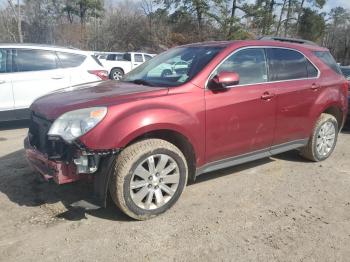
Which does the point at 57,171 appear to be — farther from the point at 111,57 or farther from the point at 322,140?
the point at 111,57

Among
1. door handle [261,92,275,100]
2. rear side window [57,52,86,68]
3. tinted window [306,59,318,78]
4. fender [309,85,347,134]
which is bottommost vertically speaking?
fender [309,85,347,134]

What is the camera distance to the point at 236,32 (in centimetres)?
3662

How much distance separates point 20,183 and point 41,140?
1063 millimetres

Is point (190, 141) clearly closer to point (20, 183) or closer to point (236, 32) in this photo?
point (20, 183)

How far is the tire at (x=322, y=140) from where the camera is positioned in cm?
530

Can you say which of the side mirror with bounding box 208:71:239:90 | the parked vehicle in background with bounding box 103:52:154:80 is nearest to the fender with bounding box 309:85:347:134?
the side mirror with bounding box 208:71:239:90

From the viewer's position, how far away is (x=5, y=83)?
7.04 metres

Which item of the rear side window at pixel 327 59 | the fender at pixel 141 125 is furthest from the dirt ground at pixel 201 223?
the rear side window at pixel 327 59

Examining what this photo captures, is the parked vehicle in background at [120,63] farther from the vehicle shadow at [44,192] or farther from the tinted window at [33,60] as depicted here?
the vehicle shadow at [44,192]

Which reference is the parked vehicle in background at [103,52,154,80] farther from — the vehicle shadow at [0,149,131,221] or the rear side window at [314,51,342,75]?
the vehicle shadow at [0,149,131,221]

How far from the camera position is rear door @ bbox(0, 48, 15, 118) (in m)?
7.04

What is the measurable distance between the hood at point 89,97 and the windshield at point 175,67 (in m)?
0.26

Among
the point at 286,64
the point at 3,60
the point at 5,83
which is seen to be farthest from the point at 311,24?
the point at 286,64

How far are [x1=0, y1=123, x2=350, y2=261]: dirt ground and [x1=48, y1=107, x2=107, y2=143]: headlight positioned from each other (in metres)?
0.87
